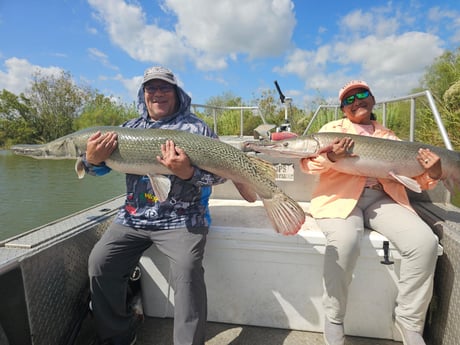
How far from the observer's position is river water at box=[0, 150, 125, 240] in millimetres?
8211

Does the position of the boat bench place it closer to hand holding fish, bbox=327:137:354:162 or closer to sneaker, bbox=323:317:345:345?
sneaker, bbox=323:317:345:345

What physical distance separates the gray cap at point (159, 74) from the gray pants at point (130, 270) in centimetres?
126

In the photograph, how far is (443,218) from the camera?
2.40 m

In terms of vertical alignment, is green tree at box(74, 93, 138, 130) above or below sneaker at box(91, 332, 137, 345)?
above

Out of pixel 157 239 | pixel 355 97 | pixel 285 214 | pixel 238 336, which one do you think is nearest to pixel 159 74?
pixel 157 239

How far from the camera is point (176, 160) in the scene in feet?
7.03

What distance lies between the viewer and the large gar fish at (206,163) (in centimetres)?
208

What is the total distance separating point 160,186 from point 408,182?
2051 millimetres

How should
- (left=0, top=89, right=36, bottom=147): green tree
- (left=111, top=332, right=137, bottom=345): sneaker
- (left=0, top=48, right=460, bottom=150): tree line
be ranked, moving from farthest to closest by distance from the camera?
1. (left=0, top=89, right=36, bottom=147): green tree
2. (left=0, top=48, right=460, bottom=150): tree line
3. (left=111, top=332, right=137, bottom=345): sneaker

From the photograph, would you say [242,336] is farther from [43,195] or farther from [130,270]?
[43,195]

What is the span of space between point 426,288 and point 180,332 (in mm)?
1718

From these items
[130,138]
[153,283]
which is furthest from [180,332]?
[130,138]

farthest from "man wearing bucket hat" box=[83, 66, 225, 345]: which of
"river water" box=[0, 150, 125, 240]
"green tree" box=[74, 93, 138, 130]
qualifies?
"green tree" box=[74, 93, 138, 130]

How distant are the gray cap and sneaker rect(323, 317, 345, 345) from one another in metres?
2.32
